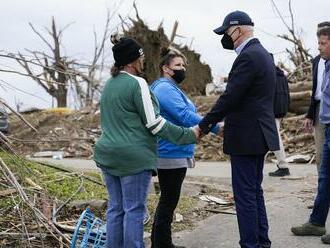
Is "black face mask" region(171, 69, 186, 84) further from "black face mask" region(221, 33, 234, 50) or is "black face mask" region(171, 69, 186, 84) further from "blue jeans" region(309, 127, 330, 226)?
"blue jeans" region(309, 127, 330, 226)

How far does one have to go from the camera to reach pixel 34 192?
555 cm

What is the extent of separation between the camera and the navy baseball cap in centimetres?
467

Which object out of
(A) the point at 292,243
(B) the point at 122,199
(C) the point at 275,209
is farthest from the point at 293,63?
(B) the point at 122,199

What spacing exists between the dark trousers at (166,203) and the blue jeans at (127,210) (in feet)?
2.09

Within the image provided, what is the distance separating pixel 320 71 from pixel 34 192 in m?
3.25

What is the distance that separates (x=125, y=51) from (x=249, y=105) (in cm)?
108

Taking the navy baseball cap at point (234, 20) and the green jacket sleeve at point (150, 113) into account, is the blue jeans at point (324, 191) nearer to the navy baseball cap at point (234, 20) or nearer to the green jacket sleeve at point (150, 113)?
the navy baseball cap at point (234, 20)

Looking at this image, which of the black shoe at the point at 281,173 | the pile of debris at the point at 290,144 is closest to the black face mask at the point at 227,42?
the black shoe at the point at 281,173

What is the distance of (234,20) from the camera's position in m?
4.66

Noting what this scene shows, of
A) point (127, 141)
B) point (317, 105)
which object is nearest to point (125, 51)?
point (127, 141)

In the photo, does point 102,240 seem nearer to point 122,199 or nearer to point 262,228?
point 122,199

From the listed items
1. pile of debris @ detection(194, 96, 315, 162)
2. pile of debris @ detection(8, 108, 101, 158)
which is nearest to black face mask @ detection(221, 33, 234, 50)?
pile of debris @ detection(194, 96, 315, 162)

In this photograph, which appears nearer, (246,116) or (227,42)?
(246,116)

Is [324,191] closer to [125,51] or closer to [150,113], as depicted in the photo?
[150,113]
